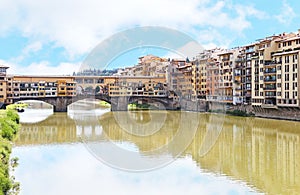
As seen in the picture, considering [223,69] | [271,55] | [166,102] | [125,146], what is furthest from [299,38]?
[166,102]

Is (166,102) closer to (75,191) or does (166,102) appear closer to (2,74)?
(2,74)

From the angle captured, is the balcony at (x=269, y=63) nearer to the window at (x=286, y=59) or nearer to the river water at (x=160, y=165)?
the window at (x=286, y=59)

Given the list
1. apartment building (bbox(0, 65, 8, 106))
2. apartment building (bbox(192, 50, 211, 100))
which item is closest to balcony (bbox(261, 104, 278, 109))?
apartment building (bbox(192, 50, 211, 100))

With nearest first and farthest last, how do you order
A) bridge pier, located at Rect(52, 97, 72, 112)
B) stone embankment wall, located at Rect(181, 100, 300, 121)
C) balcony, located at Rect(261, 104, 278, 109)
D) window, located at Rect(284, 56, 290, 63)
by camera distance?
1. stone embankment wall, located at Rect(181, 100, 300, 121)
2. window, located at Rect(284, 56, 290, 63)
3. balcony, located at Rect(261, 104, 278, 109)
4. bridge pier, located at Rect(52, 97, 72, 112)

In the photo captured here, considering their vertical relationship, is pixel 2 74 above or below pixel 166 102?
above

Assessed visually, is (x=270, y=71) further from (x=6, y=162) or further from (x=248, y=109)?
(x=6, y=162)

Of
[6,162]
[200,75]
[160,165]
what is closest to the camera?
[6,162]

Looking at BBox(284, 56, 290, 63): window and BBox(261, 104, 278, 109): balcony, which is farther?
BBox(261, 104, 278, 109): balcony

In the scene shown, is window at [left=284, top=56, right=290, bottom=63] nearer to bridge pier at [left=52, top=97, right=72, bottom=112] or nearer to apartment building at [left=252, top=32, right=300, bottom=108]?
apartment building at [left=252, top=32, right=300, bottom=108]

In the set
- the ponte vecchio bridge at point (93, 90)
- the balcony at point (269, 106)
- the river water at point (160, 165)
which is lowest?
the river water at point (160, 165)

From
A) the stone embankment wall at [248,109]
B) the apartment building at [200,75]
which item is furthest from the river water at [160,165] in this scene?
the apartment building at [200,75]

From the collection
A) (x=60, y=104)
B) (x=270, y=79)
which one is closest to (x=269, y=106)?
(x=270, y=79)
